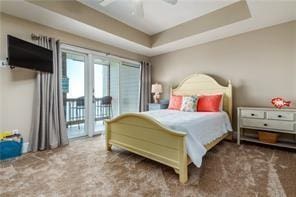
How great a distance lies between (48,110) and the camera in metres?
3.06

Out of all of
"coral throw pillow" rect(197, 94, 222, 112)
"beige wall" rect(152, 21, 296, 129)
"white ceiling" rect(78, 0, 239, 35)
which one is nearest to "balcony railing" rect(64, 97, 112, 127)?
"white ceiling" rect(78, 0, 239, 35)

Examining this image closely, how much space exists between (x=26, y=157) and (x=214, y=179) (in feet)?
9.29

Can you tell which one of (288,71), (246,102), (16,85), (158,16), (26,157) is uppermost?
(158,16)

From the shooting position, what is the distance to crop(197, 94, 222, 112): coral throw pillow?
342 cm

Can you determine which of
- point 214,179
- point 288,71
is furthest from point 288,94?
point 214,179

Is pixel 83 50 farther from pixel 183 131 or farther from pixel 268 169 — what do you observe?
pixel 268 169

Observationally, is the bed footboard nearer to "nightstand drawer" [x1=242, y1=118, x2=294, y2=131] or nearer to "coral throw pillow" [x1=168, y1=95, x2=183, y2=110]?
"coral throw pillow" [x1=168, y1=95, x2=183, y2=110]

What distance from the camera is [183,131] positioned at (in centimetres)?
205

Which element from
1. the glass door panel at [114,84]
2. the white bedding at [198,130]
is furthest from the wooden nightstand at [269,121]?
the glass door panel at [114,84]

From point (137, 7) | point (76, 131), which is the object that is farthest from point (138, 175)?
point (76, 131)

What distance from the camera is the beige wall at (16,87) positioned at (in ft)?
8.87

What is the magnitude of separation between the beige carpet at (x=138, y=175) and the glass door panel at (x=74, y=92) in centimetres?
106

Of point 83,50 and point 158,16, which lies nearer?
point 158,16

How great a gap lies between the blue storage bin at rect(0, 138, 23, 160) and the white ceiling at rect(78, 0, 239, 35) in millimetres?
2627
